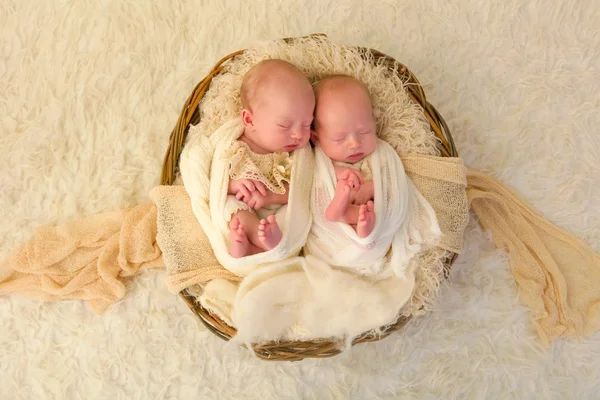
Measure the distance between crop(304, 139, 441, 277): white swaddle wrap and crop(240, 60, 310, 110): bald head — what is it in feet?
0.79

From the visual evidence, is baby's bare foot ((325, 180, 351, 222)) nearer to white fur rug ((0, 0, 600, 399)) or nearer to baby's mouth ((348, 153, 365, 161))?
baby's mouth ((348, 153, 365, 161))

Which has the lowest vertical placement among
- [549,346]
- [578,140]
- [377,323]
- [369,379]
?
[369,379]

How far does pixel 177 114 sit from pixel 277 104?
52 cm

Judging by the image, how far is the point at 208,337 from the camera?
1.80 m

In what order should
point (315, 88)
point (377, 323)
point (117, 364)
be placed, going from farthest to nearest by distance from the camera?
1. point (117, 364)
2. point (315, 88)
3. point (377, 323)

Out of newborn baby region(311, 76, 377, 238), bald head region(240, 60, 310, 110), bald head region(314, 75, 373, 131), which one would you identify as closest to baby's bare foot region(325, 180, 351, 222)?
newborn baby region(311, 76, 377, 238)

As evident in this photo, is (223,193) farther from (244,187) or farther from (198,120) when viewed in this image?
(198,120)

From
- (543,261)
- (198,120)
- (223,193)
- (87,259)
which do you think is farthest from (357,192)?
(87,259)

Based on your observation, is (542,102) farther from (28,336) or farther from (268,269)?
(28,336)

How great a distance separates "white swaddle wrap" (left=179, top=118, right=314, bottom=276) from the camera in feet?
5.02

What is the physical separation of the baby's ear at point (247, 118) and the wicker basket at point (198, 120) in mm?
167

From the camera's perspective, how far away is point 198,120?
1.71 metres

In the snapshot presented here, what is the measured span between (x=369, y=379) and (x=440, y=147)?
2.51ft

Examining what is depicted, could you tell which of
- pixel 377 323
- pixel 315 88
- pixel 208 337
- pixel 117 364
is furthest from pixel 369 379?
pixel 315 88
